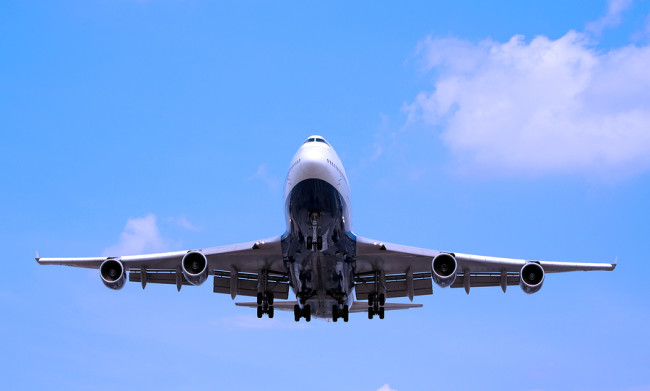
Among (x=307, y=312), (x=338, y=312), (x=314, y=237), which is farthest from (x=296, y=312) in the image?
(x=314, y=237)

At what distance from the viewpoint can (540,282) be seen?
28.3 meters

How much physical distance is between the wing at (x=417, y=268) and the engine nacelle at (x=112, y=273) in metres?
8.99

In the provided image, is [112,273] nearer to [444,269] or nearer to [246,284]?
[246,284]

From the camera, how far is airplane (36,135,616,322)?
24469 mm

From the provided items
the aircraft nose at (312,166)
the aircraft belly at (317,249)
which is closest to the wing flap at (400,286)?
the aircraft belly at (317,249)

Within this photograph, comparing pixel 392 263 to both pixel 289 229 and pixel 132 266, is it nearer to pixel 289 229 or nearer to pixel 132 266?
pixel 289 229

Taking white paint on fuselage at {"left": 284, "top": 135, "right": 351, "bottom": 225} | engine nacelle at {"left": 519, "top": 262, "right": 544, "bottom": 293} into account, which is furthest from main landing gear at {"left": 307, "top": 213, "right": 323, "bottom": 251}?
engine nacelle at {"left": 519, "top": 262, "right": 544, "bottom": 293}

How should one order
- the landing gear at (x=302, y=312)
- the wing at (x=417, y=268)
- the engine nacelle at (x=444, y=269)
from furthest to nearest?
the landing gear at (x=302, y=312) < the wing at (x=417, y=268) < the engine nacelle at (x=444, y=269)

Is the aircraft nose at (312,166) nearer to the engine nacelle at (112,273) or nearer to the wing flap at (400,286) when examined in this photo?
the engine nacelle at (112,273)

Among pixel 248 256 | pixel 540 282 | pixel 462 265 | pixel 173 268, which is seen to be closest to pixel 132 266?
pixel 173 268

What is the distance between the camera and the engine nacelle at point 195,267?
27370mm

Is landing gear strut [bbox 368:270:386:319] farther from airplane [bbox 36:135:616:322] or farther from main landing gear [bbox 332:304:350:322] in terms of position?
main landing gear [bbox 332:304:350:322]

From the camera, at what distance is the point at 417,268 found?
31312 millimetres

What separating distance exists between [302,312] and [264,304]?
1615 mm
